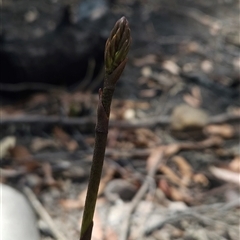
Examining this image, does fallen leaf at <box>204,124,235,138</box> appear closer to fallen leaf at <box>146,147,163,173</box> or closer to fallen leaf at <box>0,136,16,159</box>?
fallen leaf at <box>146,147,163,173</box>

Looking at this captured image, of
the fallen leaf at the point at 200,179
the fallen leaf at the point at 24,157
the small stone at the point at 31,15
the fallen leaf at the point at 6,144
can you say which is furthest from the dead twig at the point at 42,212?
the small stone at the point at 31,15

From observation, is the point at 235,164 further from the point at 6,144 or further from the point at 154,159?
the point at 6,144

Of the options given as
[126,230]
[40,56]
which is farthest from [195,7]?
[126,230]

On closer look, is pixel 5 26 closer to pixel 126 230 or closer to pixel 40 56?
pixel 40 56

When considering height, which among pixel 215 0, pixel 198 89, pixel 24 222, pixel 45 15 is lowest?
pixel 215 0

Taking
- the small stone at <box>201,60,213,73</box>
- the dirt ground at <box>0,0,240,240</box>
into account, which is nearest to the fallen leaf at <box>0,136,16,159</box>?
the dirt ground at <box>0,0,240,240</box>
